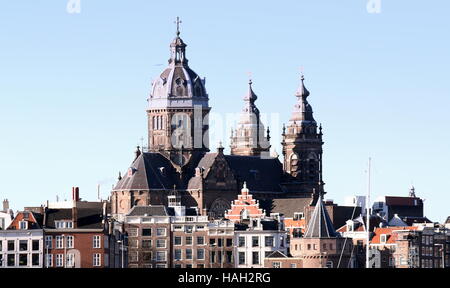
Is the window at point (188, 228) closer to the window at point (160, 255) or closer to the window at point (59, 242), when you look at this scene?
the window at point (160, 255)

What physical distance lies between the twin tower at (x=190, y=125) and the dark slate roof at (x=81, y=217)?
45.2 m

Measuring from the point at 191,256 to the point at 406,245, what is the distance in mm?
17924

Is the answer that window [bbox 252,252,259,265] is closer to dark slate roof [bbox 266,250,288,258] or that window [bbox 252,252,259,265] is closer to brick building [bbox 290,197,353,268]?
dark slate roof [bbox 266,250,288,258]

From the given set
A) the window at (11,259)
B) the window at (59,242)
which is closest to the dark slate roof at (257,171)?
the window at (59,242)

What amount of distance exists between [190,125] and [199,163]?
4163 mm

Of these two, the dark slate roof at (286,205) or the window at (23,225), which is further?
the dark slate roof at (286,205)

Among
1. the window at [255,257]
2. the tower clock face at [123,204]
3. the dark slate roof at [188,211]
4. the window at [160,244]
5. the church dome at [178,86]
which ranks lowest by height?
the window at [255,257]

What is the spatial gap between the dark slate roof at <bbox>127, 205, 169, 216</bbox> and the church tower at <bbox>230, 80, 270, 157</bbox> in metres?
39.0

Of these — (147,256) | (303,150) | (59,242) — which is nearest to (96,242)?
(59,242)

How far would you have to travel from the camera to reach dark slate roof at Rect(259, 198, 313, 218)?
157250 millimetres

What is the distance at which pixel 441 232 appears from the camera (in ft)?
452

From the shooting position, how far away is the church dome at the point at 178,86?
16225 cm

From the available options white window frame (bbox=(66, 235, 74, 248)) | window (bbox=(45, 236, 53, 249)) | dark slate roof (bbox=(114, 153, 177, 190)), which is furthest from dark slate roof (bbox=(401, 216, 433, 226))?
window (bbox=(45, 236, 53, 249))
